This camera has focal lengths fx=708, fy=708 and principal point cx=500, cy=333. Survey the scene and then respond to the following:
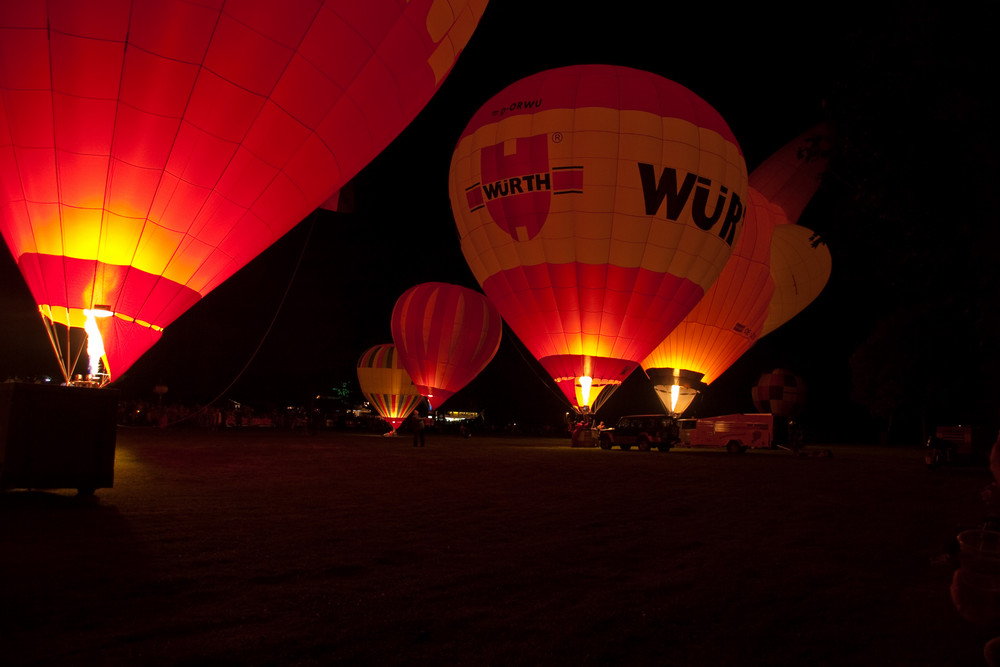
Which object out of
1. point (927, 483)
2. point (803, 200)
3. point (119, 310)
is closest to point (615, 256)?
point (927, 483)

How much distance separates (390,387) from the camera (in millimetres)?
32062

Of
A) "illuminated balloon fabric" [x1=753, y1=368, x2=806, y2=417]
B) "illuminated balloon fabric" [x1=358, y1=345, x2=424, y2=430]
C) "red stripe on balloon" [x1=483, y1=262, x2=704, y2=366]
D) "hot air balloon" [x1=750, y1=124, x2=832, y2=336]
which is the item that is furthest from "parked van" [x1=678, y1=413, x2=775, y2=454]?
"illuminated balloon fabric" [x1=358, y1=345, x2=424, y2=430]

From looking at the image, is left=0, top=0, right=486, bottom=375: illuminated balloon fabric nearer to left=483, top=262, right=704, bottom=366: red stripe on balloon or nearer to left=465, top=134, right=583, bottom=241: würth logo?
left=465, top=134, right=583, bottom=241: würth logo

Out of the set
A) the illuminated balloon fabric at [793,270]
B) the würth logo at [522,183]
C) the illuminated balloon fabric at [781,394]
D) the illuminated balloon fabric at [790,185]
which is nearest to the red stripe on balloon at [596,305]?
the würth logo at [522,183]

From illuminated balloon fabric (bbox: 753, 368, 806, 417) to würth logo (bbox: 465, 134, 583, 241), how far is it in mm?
22882

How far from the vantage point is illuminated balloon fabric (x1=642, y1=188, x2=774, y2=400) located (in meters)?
21.0

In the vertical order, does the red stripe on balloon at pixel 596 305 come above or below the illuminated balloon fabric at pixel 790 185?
below

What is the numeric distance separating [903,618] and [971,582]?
562 mm

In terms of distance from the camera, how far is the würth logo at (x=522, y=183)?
15367 millimetres

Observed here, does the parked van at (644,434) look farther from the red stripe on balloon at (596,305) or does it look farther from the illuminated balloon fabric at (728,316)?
the red stripe on balloon at (596,305)

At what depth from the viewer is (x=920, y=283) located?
15.6 ft

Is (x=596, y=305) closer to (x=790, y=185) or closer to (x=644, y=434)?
(x=644, y=434)

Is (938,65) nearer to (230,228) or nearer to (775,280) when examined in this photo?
(230,228)

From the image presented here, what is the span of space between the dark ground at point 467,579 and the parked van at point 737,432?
1423 cm
